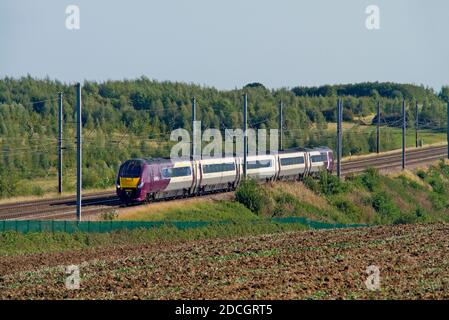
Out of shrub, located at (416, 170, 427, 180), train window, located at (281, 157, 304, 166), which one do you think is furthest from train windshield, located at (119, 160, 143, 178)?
shrub, located at (416, 170, 427, 180)

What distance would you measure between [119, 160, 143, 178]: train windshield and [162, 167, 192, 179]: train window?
6.06 feet

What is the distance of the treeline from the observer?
92.4 meters

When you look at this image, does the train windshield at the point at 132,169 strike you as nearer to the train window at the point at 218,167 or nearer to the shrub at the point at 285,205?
the train window at the point at 218,167

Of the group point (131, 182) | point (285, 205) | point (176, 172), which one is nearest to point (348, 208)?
point (285, 205)

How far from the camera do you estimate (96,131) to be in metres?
106

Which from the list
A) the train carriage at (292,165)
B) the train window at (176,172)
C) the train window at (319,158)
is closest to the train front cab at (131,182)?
the train window at (176,172)

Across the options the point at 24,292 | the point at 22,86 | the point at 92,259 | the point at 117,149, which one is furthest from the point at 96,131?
the point at 24,292

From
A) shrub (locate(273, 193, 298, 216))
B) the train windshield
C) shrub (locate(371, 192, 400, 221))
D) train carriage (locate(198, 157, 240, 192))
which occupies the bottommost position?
shrub (locate(371, 192, 400, 221))

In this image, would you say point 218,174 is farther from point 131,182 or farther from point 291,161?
point 291,161

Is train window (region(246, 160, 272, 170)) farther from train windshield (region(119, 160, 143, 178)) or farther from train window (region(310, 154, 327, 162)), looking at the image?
train windshield (region(119, 160, 143, 178))

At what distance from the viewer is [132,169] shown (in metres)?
58.9

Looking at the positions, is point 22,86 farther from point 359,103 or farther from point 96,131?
point 359,103

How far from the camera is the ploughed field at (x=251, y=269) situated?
92.3ft
